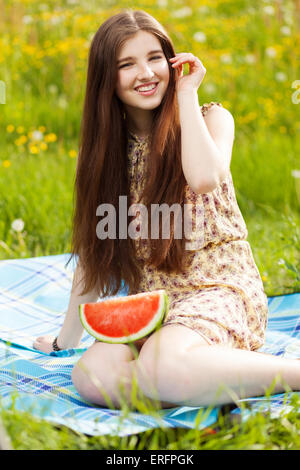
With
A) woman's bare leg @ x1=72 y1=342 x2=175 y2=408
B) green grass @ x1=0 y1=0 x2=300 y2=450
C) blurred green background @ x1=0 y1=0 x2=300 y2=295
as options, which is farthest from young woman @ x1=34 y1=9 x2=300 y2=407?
blurred green background @ x1=0 y1=0 x2=300 y2=295

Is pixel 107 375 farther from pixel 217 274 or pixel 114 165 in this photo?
pixel 114 165

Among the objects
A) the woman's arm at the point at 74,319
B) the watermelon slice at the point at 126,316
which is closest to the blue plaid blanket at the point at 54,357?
the woman's arm at the point at 74,319

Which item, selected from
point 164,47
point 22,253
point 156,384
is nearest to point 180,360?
point 156,384

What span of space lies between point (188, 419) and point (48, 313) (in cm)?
153

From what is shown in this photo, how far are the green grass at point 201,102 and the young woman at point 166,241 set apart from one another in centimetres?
19

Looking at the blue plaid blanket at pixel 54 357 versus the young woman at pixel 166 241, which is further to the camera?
the young woman at pixel 166 241

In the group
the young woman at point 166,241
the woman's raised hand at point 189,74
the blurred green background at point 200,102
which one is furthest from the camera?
the blurred green background at point 200,102

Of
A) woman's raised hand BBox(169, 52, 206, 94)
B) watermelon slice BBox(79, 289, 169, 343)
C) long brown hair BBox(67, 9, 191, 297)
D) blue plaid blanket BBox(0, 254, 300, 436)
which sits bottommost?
blue plaid blanket BBox(0, 254, 300, 436)

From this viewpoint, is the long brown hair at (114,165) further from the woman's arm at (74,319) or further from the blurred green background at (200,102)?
the blurred green background at (200,102)

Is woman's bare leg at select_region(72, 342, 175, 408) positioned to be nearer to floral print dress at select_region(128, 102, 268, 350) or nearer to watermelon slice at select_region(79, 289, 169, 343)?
watermelon slice at select_region(79, 289, 169, 343)

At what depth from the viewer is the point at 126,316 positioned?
7.65 ft

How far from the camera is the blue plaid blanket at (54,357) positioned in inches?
77.1

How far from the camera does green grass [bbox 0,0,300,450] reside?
1936 mm

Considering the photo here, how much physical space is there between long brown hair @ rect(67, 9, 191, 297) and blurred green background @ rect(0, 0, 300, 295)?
3.70 feet
